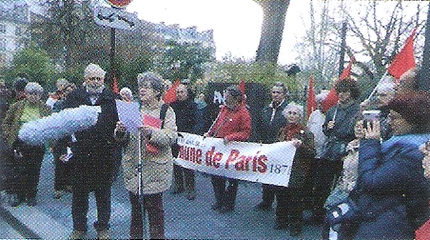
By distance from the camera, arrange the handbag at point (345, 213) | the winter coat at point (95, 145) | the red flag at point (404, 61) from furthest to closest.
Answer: the red flag at point (404, 61) < the winter coat at point (95, 145) < the handbag at point (345, 213)

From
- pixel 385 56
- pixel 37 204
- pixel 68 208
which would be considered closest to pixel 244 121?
pixel 68 208

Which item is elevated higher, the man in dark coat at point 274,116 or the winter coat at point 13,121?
the man in dark coat at point 274,116

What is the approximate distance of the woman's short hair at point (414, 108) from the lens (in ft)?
9.75

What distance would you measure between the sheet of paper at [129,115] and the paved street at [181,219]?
5.30 ft

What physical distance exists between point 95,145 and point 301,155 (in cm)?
218

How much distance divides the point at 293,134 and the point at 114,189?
3.34 metres

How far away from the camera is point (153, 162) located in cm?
452

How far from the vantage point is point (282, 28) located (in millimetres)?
11547

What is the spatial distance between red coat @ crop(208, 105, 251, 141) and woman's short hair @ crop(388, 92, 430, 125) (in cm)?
312

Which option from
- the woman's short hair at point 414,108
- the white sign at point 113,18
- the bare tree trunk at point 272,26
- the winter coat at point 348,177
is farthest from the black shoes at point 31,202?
the bare tree trunk at point 272,26

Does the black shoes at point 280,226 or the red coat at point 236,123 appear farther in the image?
the red coat at point 236,123

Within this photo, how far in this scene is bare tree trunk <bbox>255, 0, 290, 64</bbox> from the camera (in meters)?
11.4

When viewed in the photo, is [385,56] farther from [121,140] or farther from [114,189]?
[121,140]

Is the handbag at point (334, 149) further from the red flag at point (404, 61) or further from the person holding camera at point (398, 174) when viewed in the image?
the person holding camera at point (398, 174)
